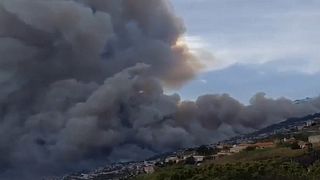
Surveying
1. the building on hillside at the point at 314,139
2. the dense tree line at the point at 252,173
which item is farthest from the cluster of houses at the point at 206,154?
the dense tree line at the point at 252,173

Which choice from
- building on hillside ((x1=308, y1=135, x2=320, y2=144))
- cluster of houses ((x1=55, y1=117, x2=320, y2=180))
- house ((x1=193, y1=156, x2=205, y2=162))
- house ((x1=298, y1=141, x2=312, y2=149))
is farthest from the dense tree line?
house ((x1=193, y1=156, x2=205, y2=162))

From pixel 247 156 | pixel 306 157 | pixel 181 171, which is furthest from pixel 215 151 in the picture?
pixel 181 171

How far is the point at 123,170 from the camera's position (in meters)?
73.8

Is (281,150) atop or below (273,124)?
below

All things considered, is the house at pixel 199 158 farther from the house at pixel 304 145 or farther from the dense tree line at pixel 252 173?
the dense tree line at pixel 252 173

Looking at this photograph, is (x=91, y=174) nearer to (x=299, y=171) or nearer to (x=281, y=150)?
(x=281, y=150)

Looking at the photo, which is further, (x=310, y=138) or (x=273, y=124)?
(x=273, y=124)

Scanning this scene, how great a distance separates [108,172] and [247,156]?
788 inches

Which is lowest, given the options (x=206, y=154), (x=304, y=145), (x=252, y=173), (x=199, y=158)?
(x=252, y=173)

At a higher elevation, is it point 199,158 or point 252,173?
point 199,158

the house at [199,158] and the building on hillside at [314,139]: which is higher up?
the building on hillside at [314,139]

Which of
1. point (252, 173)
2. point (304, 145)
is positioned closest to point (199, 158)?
point (304, 145)

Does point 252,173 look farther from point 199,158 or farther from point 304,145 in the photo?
point 199,158

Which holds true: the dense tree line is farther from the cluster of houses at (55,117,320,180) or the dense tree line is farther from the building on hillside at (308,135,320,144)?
the building on hillside at (308,135,320,144)
